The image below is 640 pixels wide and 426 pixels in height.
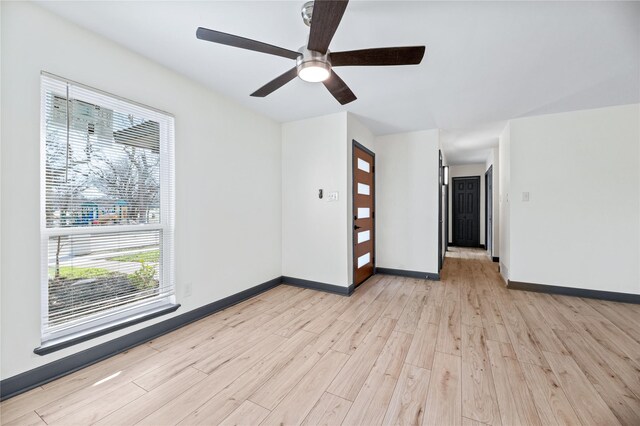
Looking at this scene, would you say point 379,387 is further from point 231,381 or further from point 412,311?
point 412,311

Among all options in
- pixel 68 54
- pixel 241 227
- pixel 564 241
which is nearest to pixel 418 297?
pixel 564 241

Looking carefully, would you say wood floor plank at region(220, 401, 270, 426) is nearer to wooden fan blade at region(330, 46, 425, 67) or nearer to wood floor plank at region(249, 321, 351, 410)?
wood floor plank at region(249, 321, 351, 410)

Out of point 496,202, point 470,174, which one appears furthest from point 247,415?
point 470,174

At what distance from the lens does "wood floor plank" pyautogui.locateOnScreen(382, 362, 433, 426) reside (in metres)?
1.44

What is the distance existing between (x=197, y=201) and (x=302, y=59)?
5.91ft

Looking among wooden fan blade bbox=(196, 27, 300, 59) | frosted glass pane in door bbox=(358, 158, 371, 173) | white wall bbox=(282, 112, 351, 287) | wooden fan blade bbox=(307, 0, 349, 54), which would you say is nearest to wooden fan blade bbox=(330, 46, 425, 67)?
wooden fan blade bbox=(307, 0, 349, 54)

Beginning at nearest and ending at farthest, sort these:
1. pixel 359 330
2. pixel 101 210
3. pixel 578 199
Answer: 1. pixel 101 210
2. pixel 359 330
3. pixel 578 199

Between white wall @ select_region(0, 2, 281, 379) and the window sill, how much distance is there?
0.16 ft

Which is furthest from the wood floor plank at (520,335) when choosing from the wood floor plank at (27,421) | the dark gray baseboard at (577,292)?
the wood floor plank at (27,421)

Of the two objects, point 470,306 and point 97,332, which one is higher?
point 97,332

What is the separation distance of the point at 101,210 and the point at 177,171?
2.34 feet

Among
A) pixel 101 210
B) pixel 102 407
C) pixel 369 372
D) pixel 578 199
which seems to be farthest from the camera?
pixel 578 199

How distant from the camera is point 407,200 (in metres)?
4.45

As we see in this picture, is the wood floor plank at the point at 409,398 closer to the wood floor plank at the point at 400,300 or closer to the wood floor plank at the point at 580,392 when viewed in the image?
the wood floor plank at the point at 580,392
